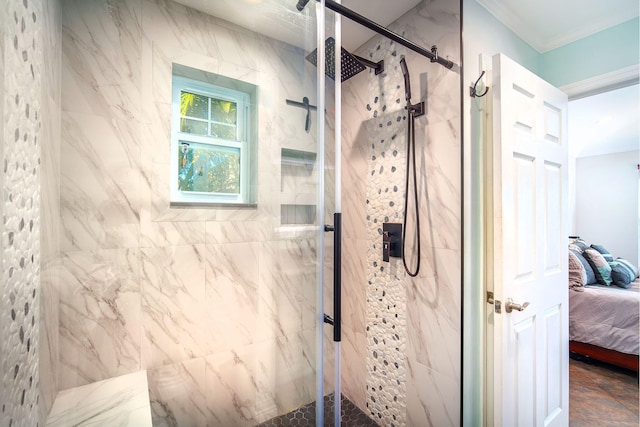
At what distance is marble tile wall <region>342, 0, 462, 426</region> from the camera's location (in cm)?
134

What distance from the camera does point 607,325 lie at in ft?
8.07

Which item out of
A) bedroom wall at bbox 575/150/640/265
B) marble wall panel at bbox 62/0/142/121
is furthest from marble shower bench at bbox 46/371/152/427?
bedroom wall at bbox 575/150/640/265

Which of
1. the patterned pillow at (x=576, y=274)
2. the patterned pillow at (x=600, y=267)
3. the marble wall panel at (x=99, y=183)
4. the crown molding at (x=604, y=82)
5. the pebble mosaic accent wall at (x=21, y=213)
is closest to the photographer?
the pebble mosaic accent wall at (x=21, y=213)

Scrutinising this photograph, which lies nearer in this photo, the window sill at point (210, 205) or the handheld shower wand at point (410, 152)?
the window sill at point (210, 205)

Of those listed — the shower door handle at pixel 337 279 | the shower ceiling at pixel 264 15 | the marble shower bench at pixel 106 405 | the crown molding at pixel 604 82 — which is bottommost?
the marble shower bench at pixel 106 405

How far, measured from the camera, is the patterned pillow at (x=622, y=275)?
2.84 metres

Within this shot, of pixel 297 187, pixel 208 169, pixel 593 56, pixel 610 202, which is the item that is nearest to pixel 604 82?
pixel 593 56

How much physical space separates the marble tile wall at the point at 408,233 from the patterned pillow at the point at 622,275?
9.76ft

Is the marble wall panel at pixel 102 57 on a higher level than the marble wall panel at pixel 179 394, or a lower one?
higher

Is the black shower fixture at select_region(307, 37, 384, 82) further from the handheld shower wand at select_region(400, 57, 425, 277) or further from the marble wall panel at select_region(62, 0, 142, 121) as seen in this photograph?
the marble wall panel at select_region(62, 0, 142, 121)

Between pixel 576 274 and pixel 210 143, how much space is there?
12.0 ft

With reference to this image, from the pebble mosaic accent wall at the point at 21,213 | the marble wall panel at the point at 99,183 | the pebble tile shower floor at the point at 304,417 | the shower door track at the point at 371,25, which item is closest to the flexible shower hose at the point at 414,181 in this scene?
the shower door track at the point at 371,25

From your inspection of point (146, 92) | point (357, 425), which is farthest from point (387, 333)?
point (146, 92)

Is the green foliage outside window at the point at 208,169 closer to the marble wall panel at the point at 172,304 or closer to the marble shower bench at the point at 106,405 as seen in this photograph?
the marble wall panel at the point at 172,304
